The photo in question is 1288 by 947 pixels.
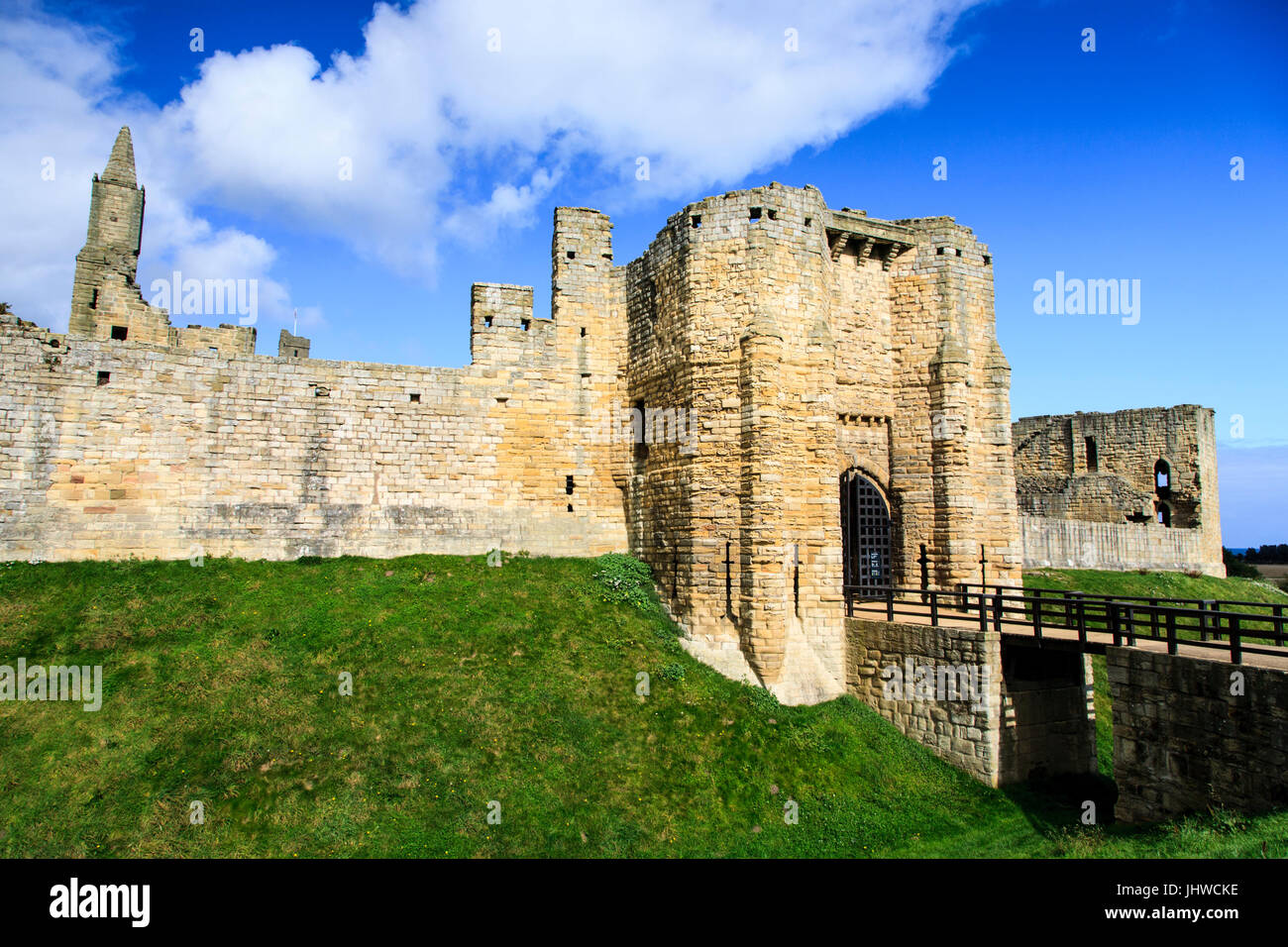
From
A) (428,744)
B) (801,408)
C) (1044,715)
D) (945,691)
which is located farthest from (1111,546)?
(428,744)

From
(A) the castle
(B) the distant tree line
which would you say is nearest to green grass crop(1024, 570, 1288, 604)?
(A) the castle

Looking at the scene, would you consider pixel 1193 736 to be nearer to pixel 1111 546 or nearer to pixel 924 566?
pixel 924 566

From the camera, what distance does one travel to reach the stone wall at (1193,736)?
9703 millimetres

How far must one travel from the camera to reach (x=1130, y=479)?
34.9 m

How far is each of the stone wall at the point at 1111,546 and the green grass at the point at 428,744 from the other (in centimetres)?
1599

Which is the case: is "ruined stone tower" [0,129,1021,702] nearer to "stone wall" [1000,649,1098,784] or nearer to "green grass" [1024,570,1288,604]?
"stone wall" [1000,649,1098,784]

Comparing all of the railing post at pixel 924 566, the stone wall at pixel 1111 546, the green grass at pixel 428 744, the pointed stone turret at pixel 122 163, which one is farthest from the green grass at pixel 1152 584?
the pointed stone turret at pixel 122 163

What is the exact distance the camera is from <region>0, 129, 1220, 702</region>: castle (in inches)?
629

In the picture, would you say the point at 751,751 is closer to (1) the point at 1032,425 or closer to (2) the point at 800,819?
(2) the point at 800,819

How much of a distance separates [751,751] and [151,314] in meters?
20.2

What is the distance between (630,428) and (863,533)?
7.17 meters

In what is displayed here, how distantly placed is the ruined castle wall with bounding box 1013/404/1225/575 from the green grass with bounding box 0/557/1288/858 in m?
22.4

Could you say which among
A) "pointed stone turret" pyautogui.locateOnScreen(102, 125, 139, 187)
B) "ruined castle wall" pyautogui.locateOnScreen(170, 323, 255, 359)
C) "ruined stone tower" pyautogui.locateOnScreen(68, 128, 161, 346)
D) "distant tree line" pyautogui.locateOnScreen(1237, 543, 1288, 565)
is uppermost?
"pointed stone turret" pyautogui.locateOnScreen(102, 125, 139, 187)
